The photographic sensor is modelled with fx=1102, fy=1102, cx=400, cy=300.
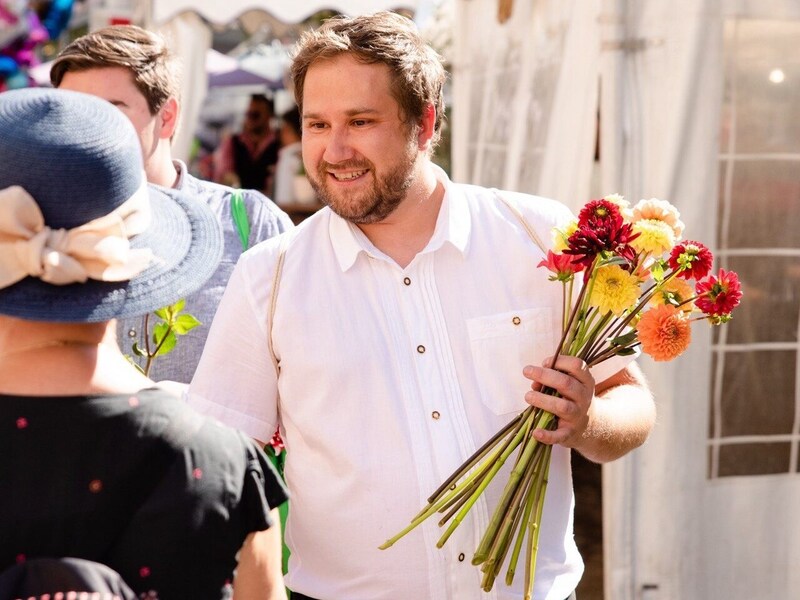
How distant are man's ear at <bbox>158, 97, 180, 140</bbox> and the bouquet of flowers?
1527 millimetres

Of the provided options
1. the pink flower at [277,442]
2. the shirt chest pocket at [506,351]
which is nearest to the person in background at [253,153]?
the pink flower at [277,442]

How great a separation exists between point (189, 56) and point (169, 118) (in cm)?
447

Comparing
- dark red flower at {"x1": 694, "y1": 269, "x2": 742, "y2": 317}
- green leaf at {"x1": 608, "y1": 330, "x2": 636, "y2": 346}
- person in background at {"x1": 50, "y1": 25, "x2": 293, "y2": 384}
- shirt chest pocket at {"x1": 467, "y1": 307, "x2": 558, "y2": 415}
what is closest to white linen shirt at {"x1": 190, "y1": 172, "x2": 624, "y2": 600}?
shirt chest pocket at {"x1": 467, "y1": 307, "x2": 558, "y2": 415}

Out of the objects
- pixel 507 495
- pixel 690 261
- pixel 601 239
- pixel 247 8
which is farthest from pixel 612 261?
pixel 247 8

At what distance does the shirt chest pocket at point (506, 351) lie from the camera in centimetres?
228

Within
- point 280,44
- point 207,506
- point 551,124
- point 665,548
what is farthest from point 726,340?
point 280,44

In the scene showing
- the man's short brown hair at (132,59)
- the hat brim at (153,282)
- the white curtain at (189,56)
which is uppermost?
the white curtain at (189,56)

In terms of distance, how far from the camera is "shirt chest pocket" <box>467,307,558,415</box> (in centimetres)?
228

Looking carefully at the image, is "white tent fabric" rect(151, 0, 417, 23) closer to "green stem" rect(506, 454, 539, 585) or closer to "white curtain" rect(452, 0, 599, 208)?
"white curtain" rect(452, 0, 599, 208)

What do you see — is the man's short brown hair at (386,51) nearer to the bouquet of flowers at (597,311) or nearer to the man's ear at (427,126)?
the man's ear at (427,126)

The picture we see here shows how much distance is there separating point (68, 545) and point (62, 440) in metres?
0.13

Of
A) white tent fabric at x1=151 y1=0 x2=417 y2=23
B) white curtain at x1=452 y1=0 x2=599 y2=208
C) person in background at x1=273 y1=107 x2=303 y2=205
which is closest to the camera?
white curtain at x1=452 y1=0 x2=599 y2=208

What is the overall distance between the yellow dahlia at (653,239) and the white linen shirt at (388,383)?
0.88 ft

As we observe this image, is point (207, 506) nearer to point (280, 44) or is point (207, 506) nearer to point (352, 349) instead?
point (352, 349)
